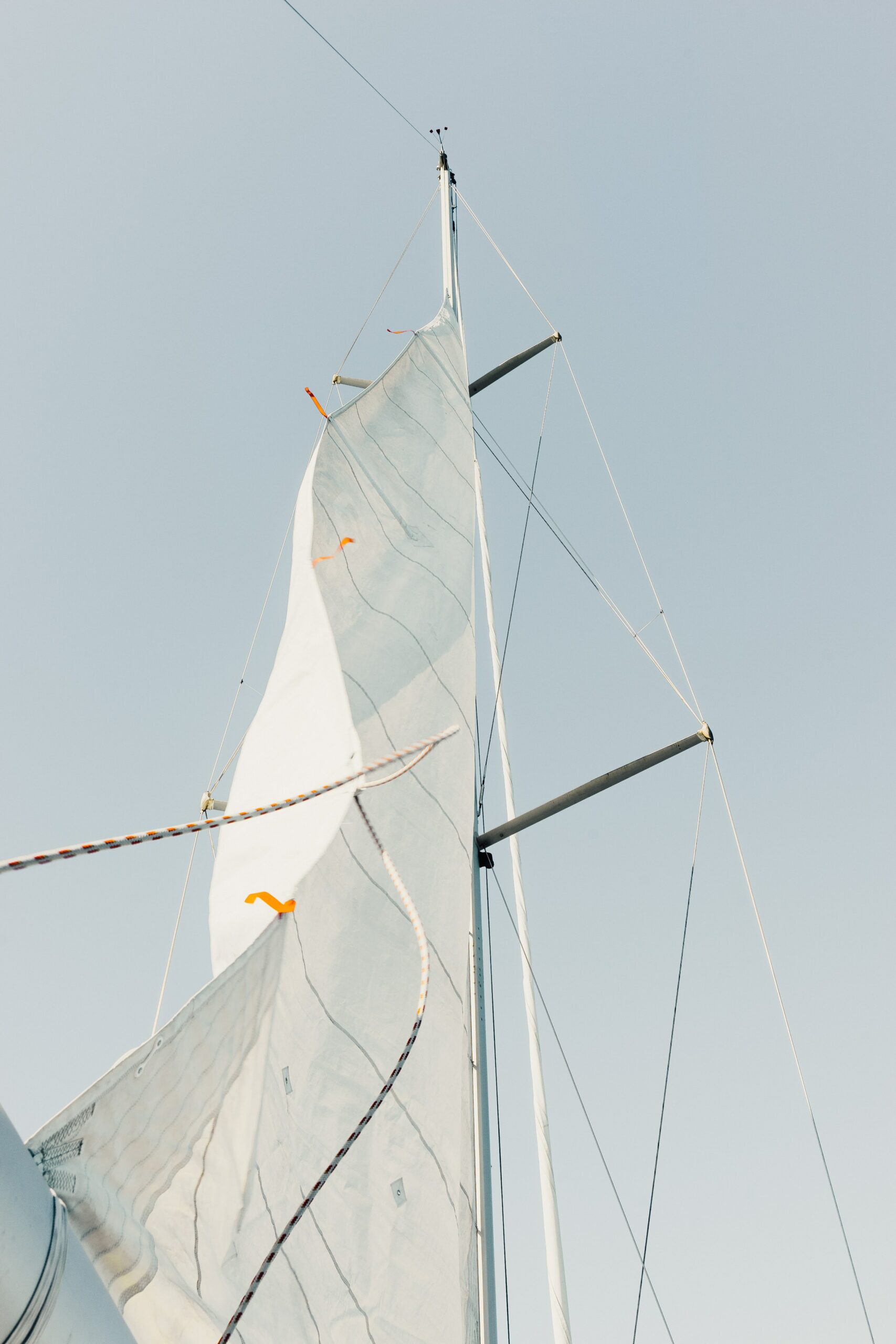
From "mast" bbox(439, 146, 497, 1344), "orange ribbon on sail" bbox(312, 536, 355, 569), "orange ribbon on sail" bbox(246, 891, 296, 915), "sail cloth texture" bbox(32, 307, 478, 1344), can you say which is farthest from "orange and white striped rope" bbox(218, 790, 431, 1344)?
"orange ribbon on sail" bbox(312, 536, 355, 569)

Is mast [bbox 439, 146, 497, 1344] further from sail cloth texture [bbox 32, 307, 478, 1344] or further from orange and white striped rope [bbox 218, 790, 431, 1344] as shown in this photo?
orange and white striped rope [bbox 218, 790, 431, 1344]

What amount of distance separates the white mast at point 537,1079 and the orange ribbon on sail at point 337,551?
56.1 inches

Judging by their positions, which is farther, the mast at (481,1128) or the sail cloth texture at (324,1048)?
the mast at (481,1128)

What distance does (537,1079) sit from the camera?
4340 mm

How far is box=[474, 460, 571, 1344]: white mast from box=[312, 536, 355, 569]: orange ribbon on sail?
1426 mm

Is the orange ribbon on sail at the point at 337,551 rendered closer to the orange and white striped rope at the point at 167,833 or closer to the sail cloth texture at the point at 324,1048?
the sail cloth texture at the point at 324,1048

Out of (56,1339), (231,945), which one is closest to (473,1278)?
(231,945)

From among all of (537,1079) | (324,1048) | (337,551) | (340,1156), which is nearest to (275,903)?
(324,1048)

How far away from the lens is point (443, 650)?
377 cm

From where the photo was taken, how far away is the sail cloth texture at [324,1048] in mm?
1589

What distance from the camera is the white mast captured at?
3746 mm

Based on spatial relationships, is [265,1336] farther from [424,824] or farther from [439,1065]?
[424,824]

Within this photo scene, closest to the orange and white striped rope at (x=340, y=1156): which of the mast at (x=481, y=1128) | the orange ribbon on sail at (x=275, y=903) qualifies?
the orange ribbon on sail at (x=275, y=903)

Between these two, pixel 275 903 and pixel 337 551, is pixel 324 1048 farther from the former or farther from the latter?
pixel 337 551
